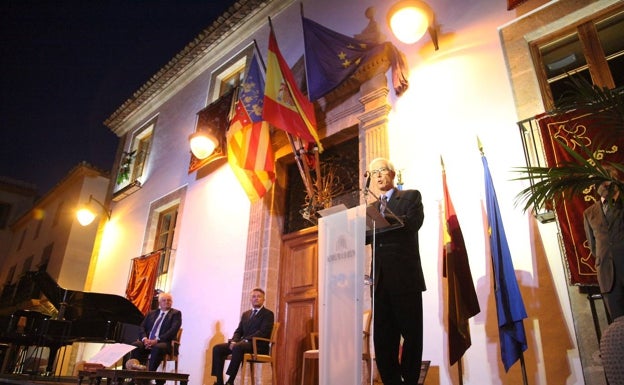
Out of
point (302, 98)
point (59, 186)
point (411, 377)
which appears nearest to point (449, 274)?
point (411, 377)

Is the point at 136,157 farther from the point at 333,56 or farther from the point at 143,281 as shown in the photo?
the point at 333,56

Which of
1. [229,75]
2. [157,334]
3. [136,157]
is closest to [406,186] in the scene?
[157,334]

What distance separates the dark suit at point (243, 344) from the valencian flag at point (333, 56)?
2824mm

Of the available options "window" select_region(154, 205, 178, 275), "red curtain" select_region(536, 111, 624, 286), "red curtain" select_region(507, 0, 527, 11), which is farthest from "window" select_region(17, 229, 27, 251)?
"red curtain" select_region(536, 111, 624, 286)

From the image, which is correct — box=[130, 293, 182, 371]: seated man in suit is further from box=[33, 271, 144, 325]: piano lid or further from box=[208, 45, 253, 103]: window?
box=[208, 45, 253, 103]: window

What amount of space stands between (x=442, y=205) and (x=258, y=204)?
303 centimetres

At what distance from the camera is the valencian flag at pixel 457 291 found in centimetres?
362

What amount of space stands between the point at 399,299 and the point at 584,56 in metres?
3.41

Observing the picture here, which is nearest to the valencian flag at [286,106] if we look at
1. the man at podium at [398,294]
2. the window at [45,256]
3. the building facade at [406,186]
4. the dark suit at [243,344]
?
the building facade at [406,186]

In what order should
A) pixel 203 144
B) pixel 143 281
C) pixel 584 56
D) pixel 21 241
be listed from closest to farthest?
pixel 584 56 → pixel 203 144 → pixel 143 281 → pixel 21 241

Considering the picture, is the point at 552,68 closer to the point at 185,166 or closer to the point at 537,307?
the point at 537,307

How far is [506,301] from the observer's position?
341 cm

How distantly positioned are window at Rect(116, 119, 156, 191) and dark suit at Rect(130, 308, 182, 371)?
5381 millimetres

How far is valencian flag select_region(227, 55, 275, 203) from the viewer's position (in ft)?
21.1
